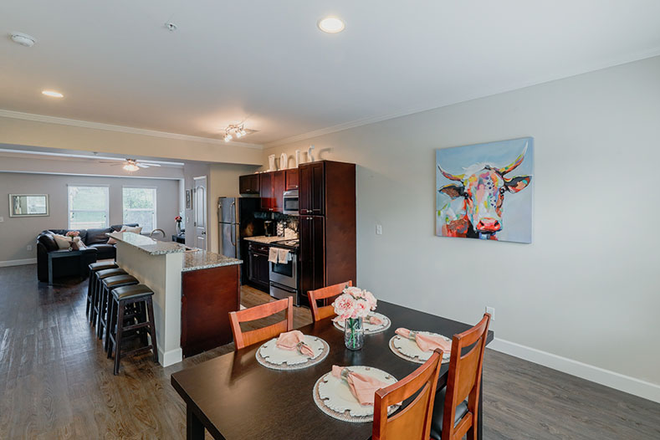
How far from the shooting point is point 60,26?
6.40 ft

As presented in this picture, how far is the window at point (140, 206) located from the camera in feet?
30.2

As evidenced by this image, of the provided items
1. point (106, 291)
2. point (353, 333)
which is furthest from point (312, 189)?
point (353, 333)

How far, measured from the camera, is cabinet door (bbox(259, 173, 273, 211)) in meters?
5.39

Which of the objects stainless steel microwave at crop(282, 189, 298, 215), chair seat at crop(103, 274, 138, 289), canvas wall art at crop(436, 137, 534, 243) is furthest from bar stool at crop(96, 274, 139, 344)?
canvas wall art at crop(436, 137, 534, 243)

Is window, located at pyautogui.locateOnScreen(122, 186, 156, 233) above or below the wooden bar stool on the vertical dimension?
above

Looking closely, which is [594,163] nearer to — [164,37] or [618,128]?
[618,128]

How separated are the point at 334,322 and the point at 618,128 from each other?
2659 millimetres

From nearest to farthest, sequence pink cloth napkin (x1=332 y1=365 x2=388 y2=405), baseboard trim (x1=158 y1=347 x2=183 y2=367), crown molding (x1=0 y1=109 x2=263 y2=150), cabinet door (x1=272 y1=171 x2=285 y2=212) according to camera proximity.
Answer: pink cloth napkin (x1=332 y1=365 x2=388 y2=405)
baseboard trim (x1=158 y1=347 x2=183 y2=367)
crown molding (x1=0 y1=109 x2=263 y2=150)
cabinet door (x1=272 y1=171 x2=285 y2=212)

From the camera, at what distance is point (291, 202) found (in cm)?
489

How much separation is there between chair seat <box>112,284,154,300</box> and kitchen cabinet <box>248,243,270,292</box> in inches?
89.3

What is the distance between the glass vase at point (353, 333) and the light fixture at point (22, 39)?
279 cm

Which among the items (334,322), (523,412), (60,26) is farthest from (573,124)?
(60,26)

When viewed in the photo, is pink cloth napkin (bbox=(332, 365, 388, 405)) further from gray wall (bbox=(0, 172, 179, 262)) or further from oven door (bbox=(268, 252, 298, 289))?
gray wall (bbox=(0, 172, 179, 262))

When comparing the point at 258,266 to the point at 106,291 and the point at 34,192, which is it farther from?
the point at 34,192
